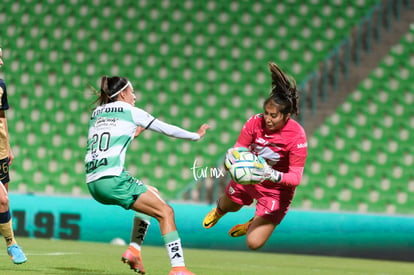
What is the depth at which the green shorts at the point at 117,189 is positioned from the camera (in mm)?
6719

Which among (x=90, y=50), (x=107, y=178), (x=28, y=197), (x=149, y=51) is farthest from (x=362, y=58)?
(x=107, y=178)

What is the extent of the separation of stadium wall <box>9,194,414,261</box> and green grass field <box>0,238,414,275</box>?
0.29 meters

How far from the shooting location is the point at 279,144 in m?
7.91

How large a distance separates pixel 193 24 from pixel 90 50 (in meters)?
2.05

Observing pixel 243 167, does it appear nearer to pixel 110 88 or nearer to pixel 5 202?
pixel 110 88

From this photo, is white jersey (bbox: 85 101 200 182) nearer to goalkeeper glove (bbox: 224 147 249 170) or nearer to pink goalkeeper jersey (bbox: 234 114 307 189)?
goalkeeper glove (bbox: 224 147 249 170)

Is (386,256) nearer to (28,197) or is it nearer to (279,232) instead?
(279,232)

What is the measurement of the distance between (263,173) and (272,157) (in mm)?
707

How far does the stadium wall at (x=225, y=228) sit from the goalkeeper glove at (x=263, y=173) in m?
5.12

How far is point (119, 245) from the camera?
1269 centimetres

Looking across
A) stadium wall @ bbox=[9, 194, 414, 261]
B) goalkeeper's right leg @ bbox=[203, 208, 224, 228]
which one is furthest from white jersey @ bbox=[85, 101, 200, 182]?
stadium wall @ bbox=[9, 194, 414, 261]

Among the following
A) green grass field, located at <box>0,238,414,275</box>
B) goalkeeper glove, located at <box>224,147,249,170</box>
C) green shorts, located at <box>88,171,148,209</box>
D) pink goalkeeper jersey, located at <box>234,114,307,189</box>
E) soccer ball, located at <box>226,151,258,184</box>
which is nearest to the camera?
green shorts, located at <box>88,171,148,209</box>

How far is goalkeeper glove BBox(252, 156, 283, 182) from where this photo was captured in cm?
731

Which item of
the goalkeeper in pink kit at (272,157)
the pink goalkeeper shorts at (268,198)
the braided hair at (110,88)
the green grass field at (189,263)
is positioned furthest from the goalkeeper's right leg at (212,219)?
the braided hair at (110,88)
